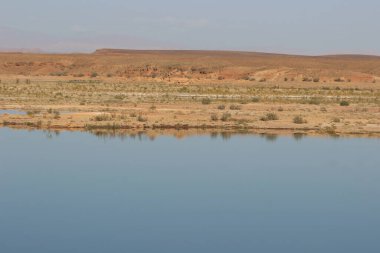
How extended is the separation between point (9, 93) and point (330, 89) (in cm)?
2744

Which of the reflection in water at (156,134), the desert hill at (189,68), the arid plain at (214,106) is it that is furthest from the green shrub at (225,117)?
the desert hill at (189,68)

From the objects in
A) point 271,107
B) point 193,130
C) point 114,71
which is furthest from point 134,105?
point 114,71

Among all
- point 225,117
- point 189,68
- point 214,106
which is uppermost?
point 225,117

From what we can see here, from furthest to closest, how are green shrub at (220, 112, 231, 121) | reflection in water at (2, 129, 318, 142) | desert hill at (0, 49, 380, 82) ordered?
desert hill at (0, 49, 380, 82)
green shrub at (220, 112, 231, 121)
reflection in water at (2, 129, 318, 142)

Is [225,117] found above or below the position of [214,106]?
above

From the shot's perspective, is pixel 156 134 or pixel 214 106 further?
pixel 214 106

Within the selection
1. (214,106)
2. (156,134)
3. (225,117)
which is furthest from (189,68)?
(156,134)

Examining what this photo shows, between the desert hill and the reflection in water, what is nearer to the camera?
the reflection in water

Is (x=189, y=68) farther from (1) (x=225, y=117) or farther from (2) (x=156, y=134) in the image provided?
(2) (x=156, y=134)

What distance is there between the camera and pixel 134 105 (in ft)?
141

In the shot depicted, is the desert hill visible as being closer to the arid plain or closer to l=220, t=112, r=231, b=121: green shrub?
the arid plain

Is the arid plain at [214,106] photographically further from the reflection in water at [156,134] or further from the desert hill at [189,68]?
the reflection in water at [156,134]

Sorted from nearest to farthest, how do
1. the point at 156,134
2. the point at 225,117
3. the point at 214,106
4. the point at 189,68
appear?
the point at 156,134
the point at 225,117
the point at 214,106
the point at 189,68

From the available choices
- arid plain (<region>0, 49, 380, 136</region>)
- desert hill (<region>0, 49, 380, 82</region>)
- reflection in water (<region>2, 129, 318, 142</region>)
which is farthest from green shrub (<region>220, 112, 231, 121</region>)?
desert hill (<region>0, 49, 380, 82</region>)
